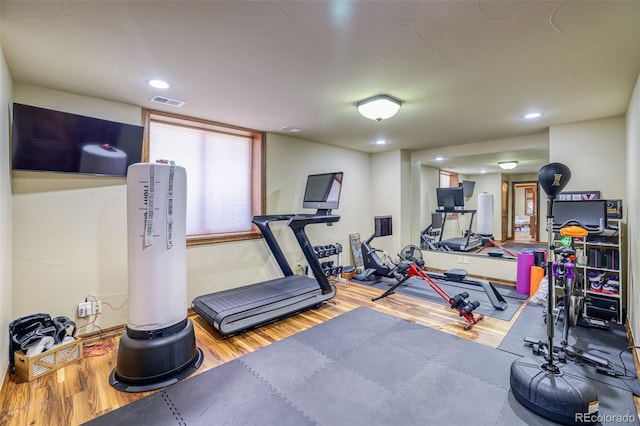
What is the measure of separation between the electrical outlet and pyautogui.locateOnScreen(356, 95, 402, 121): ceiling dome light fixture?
363 cm

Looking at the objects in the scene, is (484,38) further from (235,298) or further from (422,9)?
(235,298)

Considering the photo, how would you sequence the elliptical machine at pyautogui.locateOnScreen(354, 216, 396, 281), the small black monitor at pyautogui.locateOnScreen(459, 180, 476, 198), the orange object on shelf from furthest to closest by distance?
the small black monitor at pyautogui.locateOnScreen(459, 180, 476, 198)
the elliptical machine at pyautogui.locateOnScreen(354, 216, 396, 281)
the orange object on shelf

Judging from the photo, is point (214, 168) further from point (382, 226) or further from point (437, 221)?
point (437, 221)

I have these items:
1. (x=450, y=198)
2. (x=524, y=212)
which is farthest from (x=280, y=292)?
(x=524, y=212)

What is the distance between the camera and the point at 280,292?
3805mm

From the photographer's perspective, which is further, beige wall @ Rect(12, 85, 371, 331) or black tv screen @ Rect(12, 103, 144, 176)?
beige wall @ Rect(12, 85, 371, 331)

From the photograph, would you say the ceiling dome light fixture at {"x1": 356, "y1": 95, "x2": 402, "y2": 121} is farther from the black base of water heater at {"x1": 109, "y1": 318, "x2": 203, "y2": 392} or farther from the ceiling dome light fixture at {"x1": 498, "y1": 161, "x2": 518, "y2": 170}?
the ceiling dome light fixture at {"x1": 498, "y1": 161, "x2": 518, "y2": 170}

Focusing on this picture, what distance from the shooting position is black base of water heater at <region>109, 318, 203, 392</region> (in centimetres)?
233

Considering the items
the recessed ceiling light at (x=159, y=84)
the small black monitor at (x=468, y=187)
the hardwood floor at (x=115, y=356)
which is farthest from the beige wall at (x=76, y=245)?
the small black monitor at (x=468, y=187)

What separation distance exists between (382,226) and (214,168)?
3187 millimetres

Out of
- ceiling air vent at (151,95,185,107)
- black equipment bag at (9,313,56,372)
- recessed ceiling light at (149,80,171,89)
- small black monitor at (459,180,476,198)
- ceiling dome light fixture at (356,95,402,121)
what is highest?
ceiling air vent at (151,95,185,107)

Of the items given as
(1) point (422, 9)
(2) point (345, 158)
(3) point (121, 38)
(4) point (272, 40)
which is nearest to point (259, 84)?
(4) point (272, 40)

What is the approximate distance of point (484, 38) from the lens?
1978 millimetres

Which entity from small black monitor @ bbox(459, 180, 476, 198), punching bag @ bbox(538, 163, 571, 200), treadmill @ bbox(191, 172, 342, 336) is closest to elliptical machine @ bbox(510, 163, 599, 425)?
punching bag @ bbox(538, 163, 571, 200)
